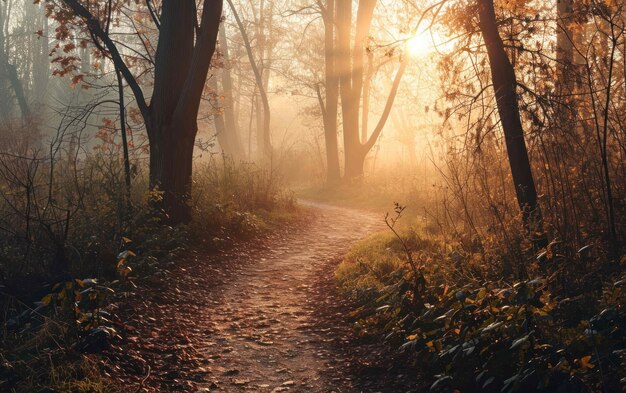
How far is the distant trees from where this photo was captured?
9.56 meters

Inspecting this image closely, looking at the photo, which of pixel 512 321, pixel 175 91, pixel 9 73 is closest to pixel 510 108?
pixel 512 321

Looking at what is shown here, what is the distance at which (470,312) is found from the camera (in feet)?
13.7

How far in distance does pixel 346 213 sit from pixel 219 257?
6810 millimetres

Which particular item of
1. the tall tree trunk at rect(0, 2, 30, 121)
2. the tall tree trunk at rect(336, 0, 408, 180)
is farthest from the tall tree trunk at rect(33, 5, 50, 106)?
the tall tree trunk at rect(336, 0, 408, 180)

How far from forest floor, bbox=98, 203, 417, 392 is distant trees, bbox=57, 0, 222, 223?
1519 millimetres

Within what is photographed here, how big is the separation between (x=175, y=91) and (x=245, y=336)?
520 centimetres

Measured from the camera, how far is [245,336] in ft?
19.6

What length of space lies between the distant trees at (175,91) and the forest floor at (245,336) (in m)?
1.52

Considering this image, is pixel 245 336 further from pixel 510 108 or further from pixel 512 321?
pixel 510 108

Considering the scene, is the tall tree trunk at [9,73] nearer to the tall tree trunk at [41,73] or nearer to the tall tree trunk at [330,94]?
the tall tree trunk at [41,73]

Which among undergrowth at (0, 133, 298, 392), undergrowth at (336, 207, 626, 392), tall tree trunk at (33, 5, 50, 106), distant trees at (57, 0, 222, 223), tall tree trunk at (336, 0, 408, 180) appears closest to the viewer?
undergrowth at (336, 207, 626, 392)

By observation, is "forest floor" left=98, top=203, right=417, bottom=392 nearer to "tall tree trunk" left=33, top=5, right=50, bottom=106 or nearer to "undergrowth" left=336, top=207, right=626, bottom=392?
"undergrowth" left=336, top=207, right=626, bottom=392

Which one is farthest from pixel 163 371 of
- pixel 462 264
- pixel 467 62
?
pixel 467 62

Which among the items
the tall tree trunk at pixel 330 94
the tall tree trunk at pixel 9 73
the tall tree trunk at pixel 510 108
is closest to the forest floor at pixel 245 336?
the tall tree trunk at pixel 510 108
